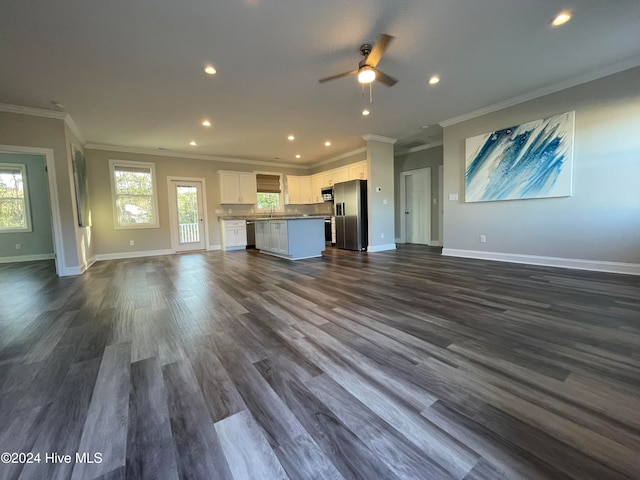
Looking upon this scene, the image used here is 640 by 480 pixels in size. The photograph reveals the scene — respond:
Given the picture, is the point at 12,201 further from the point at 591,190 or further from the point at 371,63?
the point at 591,190

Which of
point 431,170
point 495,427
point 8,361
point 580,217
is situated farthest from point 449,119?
point 8,361

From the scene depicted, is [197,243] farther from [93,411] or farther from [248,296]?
[93,411]

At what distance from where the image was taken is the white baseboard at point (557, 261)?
340cm

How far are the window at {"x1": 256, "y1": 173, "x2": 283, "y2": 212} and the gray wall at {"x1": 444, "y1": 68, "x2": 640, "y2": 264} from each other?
592 centimetres

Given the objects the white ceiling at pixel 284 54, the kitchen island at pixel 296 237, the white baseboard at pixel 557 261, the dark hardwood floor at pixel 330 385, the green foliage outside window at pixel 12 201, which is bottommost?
the dark hardwood floor at pixel 330 385

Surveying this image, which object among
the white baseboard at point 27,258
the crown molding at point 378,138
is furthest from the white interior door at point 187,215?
the crown molding at point 378,138

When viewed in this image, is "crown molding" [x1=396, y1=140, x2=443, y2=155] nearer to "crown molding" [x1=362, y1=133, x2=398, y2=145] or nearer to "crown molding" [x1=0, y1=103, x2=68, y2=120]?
"crown molding" [x1=362, y1=133, x2=398, y2=145]

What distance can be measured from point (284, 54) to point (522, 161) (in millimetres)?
4022

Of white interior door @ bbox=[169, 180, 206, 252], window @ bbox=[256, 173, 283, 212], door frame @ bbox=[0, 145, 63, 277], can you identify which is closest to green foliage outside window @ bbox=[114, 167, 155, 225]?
white interior door @ bbox=[169, 180, 206, 252]

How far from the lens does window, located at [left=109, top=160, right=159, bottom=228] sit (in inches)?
243

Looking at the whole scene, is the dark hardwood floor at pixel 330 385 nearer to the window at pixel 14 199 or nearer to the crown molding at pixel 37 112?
the crown molding at pixel 37 112

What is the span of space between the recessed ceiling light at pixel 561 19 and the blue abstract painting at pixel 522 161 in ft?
5.73

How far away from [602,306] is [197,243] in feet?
26.0

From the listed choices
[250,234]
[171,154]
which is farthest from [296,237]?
[171,154]
